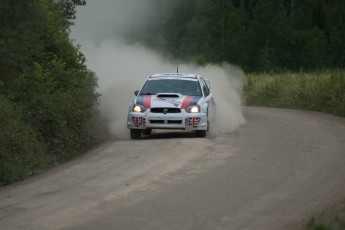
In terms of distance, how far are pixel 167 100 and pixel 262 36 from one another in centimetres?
5414

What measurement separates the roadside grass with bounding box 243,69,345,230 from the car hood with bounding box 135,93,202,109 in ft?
34.5

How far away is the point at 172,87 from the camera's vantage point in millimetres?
21125

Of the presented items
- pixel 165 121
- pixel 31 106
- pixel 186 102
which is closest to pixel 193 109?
pixel 186 102

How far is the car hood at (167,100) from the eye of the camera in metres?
19.7

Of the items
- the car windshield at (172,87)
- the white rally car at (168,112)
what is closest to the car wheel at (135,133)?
the white rally car at (168,112)

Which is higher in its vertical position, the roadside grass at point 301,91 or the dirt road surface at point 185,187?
the roadside grass at point 301,91

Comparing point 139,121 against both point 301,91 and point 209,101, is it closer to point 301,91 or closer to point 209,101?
point 209,101

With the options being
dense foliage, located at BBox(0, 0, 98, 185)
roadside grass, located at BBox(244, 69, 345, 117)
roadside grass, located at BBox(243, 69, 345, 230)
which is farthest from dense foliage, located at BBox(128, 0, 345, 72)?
dense foliage, located at BBox(0, 0, 98, 185)

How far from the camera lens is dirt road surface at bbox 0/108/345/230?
32.1 ft

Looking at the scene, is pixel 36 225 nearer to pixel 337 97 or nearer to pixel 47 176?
pixel 47 176

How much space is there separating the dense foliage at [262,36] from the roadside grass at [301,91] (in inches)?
863

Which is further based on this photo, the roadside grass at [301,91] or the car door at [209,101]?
the roadside grass at [301,91]

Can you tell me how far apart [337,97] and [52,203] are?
2272 cm

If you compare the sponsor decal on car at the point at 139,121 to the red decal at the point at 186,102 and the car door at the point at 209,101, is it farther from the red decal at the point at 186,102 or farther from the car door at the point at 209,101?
the car door at the point at 209,101
